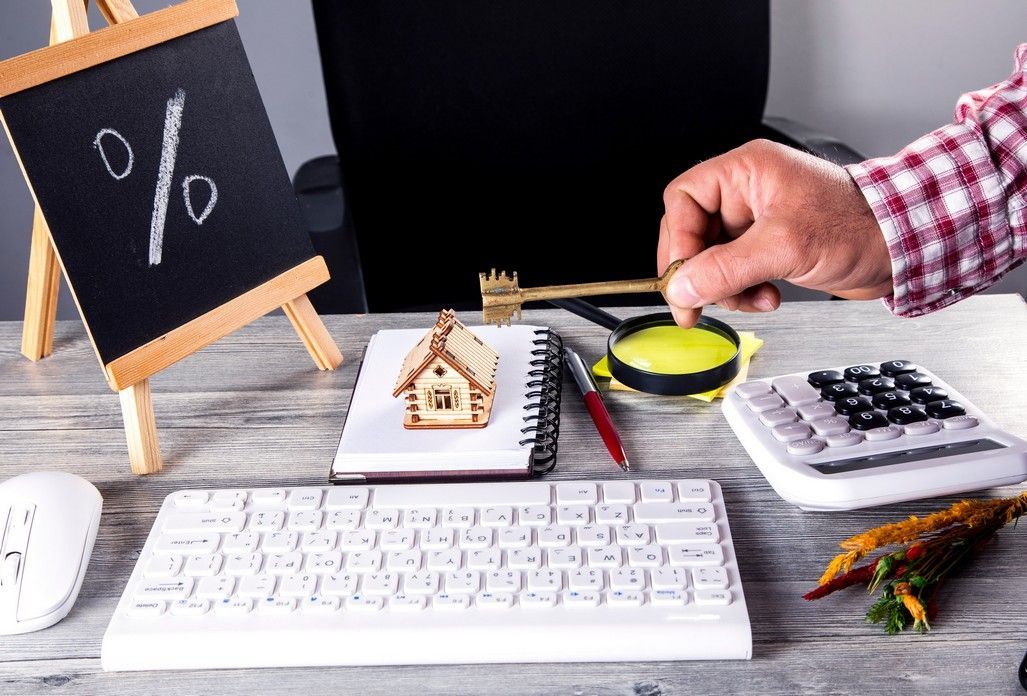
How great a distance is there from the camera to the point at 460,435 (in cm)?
86

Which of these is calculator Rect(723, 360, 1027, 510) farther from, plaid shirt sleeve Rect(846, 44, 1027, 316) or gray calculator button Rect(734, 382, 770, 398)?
plaid shirt sleeve Rect(846, 44, 1027, 316)

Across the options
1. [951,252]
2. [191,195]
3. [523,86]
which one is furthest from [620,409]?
[523,86]

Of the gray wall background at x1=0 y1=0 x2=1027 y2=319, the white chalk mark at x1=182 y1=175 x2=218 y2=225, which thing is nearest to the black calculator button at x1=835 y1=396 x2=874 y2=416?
the white chalk mark at x1=182 y1=175 x2=218 y2=225

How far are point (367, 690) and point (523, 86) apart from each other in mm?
1234

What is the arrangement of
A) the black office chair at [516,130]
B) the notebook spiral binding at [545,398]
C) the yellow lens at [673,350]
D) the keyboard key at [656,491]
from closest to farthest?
1. the keyboard key at [656,491]
2. the notebook spiral binding at [545,398]
3. the yellow lens at [673,350]
4. the black office chair at [516,130]

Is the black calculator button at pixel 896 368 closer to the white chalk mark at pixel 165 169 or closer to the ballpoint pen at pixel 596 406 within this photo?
the ballpoint pen at pixel 596 406

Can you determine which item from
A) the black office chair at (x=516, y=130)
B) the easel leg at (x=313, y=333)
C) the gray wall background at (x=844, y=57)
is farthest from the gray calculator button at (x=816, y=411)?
the gray wall background at (x=844, y=57)

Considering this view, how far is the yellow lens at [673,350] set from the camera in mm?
954

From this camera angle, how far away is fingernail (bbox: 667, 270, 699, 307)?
2.76 feet

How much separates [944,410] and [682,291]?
0.79 ft

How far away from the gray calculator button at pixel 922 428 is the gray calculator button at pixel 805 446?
2.9 inches

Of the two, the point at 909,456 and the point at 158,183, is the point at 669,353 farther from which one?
the point at 158,183

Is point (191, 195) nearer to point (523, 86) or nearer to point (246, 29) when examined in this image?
point (523, 86)

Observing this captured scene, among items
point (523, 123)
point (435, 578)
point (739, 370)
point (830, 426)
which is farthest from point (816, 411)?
point (523, 123)
